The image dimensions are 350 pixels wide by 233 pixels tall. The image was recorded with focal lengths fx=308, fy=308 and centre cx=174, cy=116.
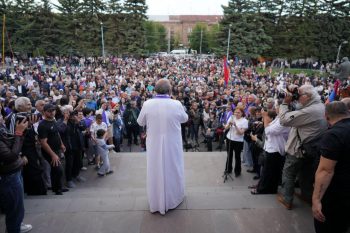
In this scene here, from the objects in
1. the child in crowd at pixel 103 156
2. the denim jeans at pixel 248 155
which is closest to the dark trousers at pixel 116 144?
the child in crowd at pixel 103 156

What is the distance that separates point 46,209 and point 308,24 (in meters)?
43.5

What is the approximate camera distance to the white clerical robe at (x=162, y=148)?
3.94m

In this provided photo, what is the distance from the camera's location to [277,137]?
473 cm

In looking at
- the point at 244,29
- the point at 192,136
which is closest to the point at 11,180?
the point at 192,136

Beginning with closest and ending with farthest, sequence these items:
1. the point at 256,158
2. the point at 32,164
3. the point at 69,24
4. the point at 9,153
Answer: the point at 9,153 < the point at 32,164 < the point at 256,158 < the point at 69,24

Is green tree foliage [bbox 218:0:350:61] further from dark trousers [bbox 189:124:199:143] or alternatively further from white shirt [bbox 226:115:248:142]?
white shirt [bbox 226:115:248:142]

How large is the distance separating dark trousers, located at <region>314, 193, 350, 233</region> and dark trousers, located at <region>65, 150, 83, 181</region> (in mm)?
4746

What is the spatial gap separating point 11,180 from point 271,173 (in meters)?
3.60

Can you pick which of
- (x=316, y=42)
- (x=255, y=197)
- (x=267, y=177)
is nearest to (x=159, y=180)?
(x=255, y=197)

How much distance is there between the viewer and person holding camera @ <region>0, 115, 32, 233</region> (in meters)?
3.21

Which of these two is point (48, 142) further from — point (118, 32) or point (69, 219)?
point (118, 32)

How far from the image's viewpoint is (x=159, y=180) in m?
3.99

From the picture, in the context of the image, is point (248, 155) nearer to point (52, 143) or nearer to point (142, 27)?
point (52, 143)

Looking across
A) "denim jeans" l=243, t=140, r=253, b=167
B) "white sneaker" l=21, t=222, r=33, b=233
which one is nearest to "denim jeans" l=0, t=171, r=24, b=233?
"white sneaker" l=21, t=222, r=33, b=233
